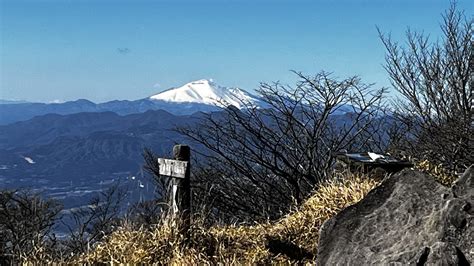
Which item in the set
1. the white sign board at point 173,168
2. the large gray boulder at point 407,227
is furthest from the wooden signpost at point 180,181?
the large gray boulder at point 407,227

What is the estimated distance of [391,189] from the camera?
554 cm

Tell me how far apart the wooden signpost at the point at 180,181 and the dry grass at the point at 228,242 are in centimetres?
20

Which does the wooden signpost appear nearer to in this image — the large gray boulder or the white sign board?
the white sign board

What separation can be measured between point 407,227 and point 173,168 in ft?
12.4

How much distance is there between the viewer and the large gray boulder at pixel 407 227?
4500mm

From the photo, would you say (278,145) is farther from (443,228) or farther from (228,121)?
(443,228)

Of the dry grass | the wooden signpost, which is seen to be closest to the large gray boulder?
the dry grass

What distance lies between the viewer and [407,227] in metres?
4.99

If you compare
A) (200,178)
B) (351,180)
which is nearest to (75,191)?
(200,178)

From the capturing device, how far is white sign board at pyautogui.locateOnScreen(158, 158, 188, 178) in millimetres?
7977

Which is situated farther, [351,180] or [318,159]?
[318,159]

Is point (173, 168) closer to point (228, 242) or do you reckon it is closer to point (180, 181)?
point (180, 181)

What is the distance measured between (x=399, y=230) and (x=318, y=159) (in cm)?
1374

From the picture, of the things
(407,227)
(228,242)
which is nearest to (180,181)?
(228,242)
